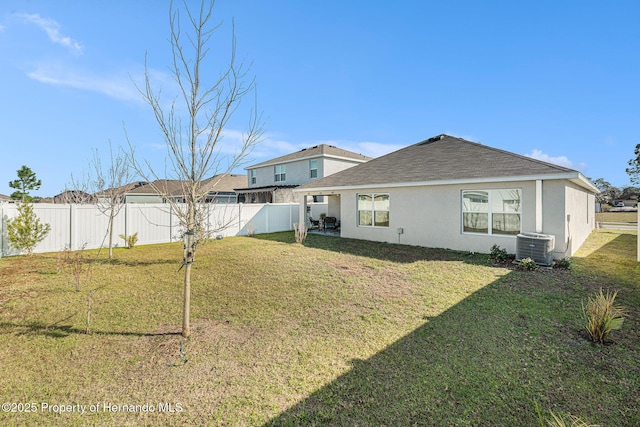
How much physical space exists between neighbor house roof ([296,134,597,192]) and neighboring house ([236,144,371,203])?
25.9ft

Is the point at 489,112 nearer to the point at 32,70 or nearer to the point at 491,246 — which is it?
the point at 491,246

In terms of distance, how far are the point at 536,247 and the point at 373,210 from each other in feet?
22.0

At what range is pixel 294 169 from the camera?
26.5 meters

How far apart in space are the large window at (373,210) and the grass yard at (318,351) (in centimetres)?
580

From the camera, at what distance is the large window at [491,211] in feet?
32.3

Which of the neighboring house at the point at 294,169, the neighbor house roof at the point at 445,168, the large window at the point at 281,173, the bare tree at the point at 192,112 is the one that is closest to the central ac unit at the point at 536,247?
the neighbor house roof at the point at 445,168

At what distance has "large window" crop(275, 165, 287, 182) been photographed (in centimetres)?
2755

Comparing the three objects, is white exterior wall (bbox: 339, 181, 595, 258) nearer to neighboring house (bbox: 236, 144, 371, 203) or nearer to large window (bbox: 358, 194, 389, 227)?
large window (bbox: 358, 194, 389, 227)

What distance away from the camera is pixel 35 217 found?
11031 mm

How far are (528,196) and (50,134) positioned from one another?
64.2 ft

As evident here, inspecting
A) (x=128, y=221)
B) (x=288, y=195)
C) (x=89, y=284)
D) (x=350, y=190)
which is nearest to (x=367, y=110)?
(x=350, y=190)

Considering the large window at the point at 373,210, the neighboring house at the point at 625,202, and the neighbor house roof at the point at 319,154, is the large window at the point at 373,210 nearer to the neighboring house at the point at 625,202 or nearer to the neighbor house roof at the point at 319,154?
the neighbor house roof at the point at 319,154

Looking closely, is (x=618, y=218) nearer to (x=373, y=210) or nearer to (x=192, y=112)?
(x=373, y=210)

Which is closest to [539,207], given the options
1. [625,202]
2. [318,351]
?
[318,351]
